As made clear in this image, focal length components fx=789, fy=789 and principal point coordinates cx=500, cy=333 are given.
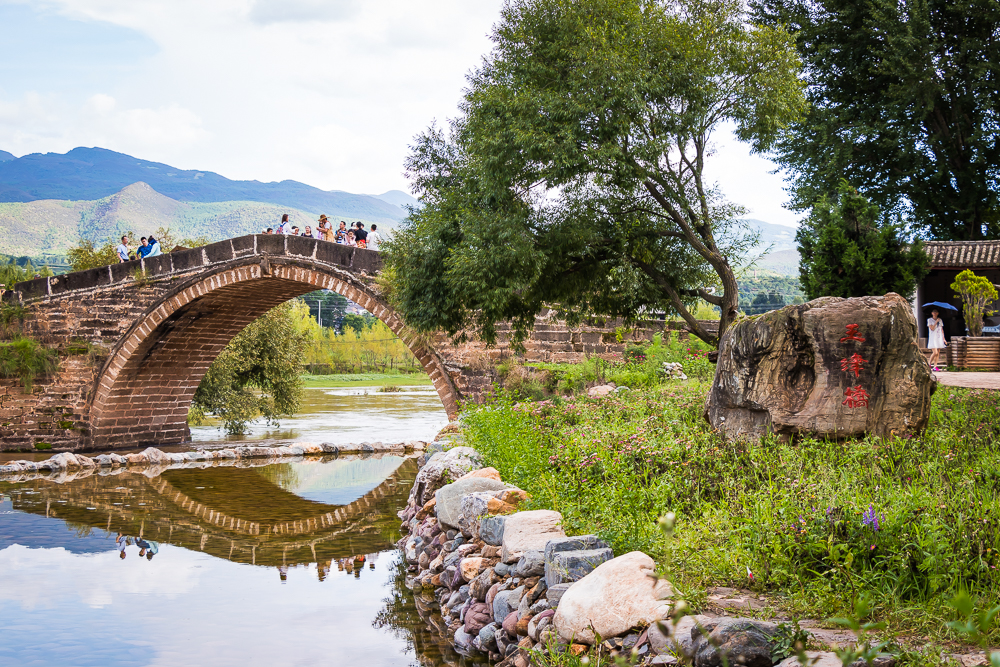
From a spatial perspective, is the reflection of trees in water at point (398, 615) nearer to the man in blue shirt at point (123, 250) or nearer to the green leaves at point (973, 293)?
the man in blue shirt at point (123, 250)

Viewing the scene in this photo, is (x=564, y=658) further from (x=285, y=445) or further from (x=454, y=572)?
(x=285, y=445)

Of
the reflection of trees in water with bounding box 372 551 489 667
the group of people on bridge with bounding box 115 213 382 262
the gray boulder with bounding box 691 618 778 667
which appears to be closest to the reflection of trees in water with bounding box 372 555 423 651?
the reflection of trees in water with bounding box 372 551 489 667

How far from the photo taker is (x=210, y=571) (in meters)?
7.90

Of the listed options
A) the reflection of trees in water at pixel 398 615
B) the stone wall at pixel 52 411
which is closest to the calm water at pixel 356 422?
the stone wall at pixel 52 411

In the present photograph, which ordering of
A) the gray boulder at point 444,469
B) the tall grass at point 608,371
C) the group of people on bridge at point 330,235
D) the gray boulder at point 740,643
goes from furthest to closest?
the group of people on bridge at point 330,235 → the tall grass at point 608,371 → the gray boulder at point 444,469 → the gray boulder at point 740,643

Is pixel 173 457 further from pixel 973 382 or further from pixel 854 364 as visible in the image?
pixel 973 382

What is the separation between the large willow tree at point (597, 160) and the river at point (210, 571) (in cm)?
325

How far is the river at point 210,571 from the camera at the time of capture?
569 centimetres

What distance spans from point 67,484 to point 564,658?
12.0 m

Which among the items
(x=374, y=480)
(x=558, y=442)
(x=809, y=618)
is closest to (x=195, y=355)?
(x=374, y=480)

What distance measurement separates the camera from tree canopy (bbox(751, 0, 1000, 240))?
1886cm

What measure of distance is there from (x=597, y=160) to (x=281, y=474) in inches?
345

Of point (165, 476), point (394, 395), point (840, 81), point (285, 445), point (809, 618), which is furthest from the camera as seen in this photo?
point (394, 395)

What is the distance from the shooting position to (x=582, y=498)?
18.6ft
